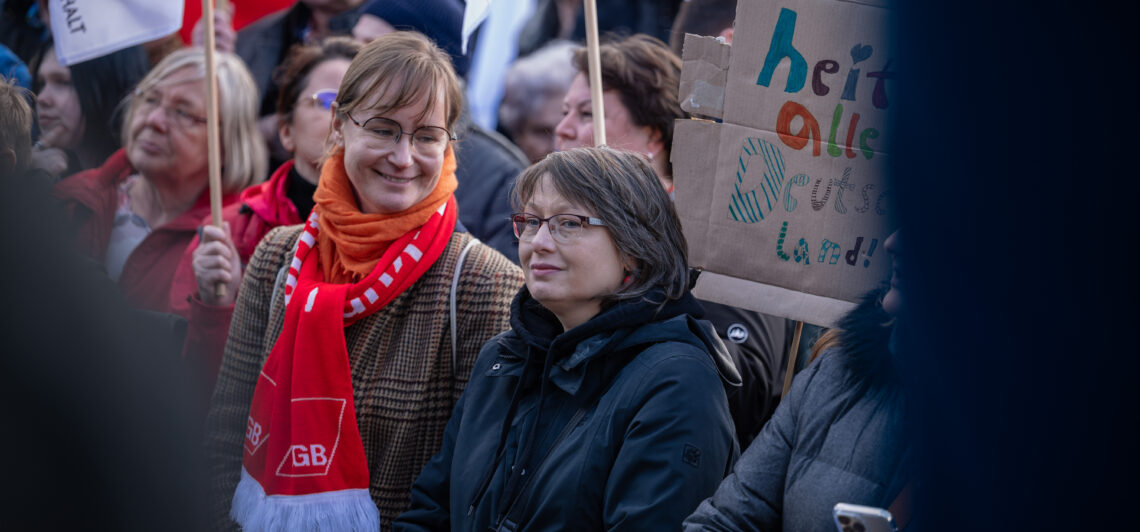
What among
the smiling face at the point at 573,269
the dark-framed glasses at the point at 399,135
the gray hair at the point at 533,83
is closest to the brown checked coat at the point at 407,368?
the dark-framed glasses at the point at 399,135

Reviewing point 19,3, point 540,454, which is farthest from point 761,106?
point 19,3

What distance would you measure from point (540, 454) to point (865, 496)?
737mm

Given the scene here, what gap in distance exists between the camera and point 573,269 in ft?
8.03

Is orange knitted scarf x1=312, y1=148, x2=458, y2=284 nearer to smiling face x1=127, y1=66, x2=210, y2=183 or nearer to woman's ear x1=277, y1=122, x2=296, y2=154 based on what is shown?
woman's ear x1=277, y1=122, x2=296, y2=154

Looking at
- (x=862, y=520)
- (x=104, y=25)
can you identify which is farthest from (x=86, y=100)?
(x=862, y=520)

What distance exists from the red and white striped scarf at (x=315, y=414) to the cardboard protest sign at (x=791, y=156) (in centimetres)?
82

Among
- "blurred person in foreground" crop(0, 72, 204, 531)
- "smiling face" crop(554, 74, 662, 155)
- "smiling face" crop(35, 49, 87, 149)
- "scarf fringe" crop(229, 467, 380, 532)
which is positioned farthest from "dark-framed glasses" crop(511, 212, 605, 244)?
"smiling face" crop(35, 49, 87, 149)

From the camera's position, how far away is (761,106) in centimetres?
265

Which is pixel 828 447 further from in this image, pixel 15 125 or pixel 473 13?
pixel 473 13

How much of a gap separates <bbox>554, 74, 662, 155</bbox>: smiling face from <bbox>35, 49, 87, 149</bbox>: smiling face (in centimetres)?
245

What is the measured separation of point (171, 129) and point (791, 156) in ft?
9.30

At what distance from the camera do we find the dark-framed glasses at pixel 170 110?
4351 millimetres

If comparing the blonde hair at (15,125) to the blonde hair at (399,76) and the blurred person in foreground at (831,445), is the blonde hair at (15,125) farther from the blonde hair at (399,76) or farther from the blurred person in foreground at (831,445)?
the blurred person in foreground at (831,445)

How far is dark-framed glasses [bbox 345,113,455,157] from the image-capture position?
114 inches
